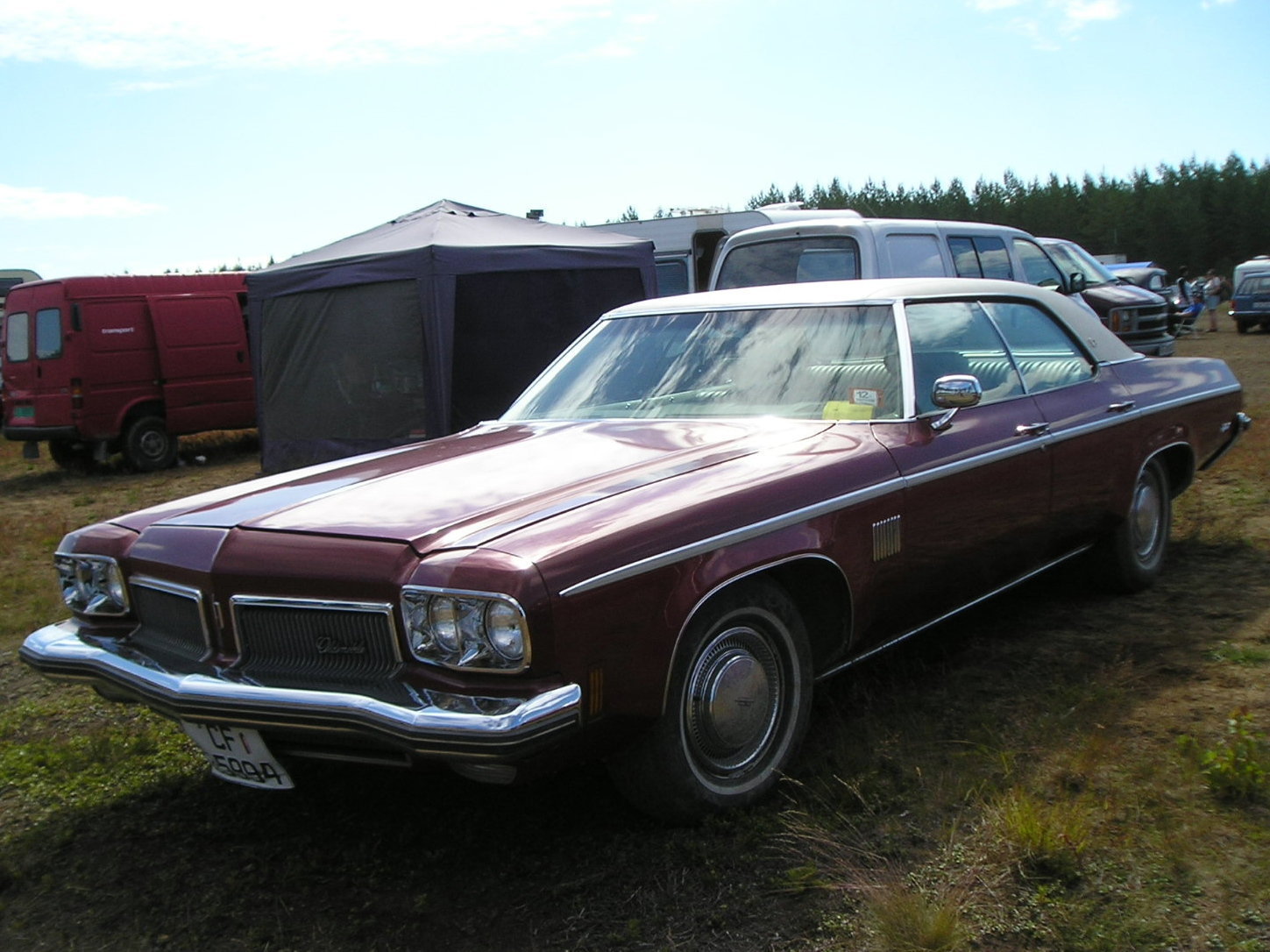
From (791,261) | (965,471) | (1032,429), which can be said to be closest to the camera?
(965,471)

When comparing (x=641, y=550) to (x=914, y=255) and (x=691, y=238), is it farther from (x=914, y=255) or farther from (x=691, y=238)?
(x=691, y=238)

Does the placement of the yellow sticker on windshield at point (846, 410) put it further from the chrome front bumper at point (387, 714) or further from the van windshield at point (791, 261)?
the van windshield at point (791, 261)

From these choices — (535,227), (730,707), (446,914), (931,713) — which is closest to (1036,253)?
(535,227)

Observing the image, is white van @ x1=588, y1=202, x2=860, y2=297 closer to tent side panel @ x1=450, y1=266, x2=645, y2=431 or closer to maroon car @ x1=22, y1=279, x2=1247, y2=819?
tent side panel @ x1=450, y1=266, x2=645, y2=431

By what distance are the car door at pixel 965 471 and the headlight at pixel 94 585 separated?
2.35 m

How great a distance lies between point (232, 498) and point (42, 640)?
70cm

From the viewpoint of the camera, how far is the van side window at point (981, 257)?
32.3 ft

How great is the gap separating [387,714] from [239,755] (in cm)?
60

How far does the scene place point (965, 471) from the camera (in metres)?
4.07

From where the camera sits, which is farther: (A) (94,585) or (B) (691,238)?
(B) (691,238)

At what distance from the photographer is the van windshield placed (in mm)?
8922

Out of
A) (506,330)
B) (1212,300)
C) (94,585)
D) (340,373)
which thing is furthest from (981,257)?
(1212,300)

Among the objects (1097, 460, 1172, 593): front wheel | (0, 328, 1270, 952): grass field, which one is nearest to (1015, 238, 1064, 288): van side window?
(1097, 460, 1172, 593): front wheel

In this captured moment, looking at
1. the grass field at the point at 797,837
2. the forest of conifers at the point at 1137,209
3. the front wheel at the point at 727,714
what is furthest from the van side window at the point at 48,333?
the forest of conifers at the point at 1137,209
